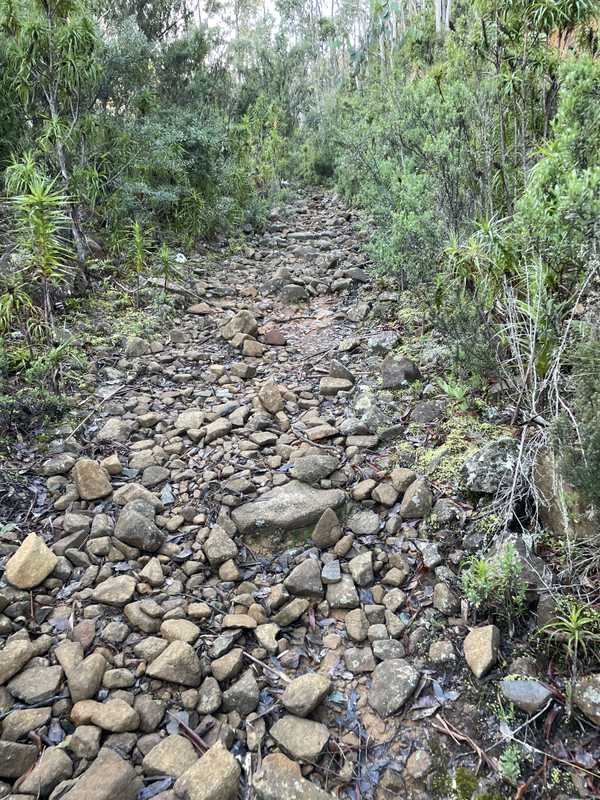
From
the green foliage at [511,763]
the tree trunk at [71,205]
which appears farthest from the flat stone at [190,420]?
the tree trunk at [71,205]

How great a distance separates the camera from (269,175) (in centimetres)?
934

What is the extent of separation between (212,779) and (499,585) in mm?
1152

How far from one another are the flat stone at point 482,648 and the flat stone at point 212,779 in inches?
33.6

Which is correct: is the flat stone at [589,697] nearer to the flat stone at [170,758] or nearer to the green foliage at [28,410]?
the flat stone at [170,758]

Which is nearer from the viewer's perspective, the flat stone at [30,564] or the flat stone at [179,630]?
the flat stone at [179,630]

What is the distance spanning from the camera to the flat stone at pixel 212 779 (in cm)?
163

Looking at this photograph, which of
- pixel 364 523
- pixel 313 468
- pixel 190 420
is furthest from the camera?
pixel 190 420

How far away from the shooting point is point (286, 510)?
2670mm

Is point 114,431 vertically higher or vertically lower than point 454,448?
lower

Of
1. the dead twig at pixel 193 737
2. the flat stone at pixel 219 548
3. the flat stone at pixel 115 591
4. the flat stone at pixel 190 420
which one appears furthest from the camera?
the flat stone at pixel 190 420

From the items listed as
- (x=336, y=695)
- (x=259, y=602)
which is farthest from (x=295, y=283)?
(x=336, y=695)

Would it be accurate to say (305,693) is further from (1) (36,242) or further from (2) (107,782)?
(1) (36,242)

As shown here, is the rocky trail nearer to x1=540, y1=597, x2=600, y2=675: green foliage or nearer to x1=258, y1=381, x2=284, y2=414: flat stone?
x1=258, y1=381, x2=284, y2=414: flat stone

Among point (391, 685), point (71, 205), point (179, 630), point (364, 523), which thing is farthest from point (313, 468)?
point (71, 205)
